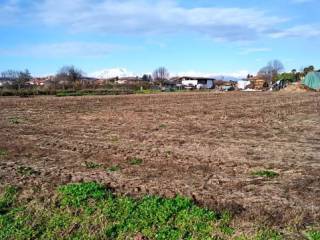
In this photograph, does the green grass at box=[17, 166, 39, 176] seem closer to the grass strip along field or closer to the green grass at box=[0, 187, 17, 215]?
the green grass at box=[0, 187, 17, 215]

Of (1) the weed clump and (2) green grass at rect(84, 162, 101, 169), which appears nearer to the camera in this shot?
(2) green grass at rect(84, 162, 101, 169)

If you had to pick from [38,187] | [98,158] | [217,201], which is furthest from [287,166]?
[38,187]

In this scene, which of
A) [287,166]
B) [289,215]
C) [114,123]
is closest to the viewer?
[289,215]

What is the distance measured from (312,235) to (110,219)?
2.63 meters

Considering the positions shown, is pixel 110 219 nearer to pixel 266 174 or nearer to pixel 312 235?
pixel 312 235

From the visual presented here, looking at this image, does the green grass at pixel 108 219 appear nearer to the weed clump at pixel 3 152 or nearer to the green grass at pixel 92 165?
the green grass at pixel 92 165

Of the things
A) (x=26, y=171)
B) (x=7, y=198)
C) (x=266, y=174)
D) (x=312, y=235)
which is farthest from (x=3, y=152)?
(x=312, y=235)

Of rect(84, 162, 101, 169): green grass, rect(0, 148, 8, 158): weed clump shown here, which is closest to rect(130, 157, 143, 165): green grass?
rect(84, 162, 101, 169): green grass

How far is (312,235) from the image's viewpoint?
5238 mm

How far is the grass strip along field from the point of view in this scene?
5.38 m

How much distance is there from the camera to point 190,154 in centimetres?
1026

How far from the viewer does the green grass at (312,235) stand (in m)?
5.16

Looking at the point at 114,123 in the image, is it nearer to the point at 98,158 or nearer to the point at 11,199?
the point at 98,158

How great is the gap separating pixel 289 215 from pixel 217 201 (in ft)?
3.68
